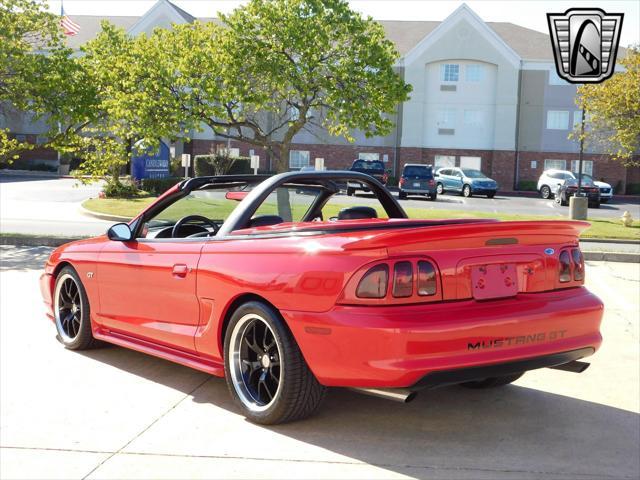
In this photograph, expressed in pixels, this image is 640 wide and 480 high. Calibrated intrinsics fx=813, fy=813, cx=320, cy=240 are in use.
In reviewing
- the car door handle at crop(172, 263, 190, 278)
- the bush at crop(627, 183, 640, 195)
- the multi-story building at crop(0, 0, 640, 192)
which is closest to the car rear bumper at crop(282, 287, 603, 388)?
the car door handle at crop(172, 263, 190, 278)

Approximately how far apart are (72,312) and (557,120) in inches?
1941

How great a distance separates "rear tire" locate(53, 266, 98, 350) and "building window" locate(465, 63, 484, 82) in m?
48.0

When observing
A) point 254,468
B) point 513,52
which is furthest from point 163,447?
point 513,52

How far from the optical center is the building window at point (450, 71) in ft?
170

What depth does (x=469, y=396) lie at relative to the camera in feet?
17.2

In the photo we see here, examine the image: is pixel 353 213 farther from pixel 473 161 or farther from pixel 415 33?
pixel 415 33

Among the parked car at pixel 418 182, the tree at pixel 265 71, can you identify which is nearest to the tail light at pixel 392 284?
the tree at pixel 265 71

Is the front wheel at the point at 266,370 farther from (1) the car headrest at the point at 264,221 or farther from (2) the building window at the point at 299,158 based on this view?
(2) the building window at the point at 299,158

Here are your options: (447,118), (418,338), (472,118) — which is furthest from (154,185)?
(418,338)

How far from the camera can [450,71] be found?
5197 cm

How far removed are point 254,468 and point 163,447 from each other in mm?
585

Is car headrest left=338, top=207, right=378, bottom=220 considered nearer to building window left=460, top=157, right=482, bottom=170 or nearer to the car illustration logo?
the car illustration logo

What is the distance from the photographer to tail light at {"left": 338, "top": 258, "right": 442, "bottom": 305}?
407cm

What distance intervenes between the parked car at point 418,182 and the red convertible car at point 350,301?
31912 millimetres
